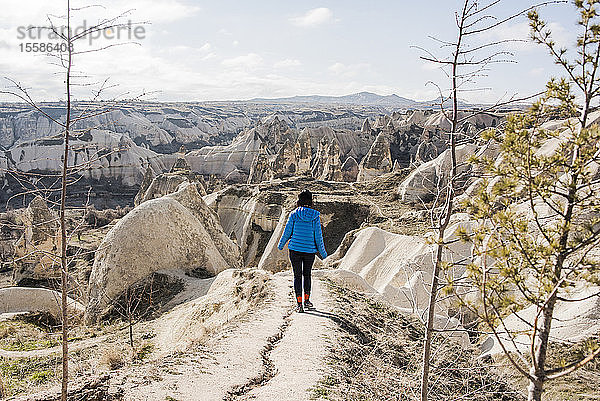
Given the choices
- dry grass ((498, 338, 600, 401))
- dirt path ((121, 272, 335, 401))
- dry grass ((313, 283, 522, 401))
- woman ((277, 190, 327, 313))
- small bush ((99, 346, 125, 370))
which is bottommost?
dry grass ((498, 338, 600, 401))

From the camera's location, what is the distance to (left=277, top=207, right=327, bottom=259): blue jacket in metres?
6.43

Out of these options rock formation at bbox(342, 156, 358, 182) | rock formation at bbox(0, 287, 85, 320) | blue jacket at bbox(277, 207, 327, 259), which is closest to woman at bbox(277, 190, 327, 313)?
blue jacket at bbox(277, 207, 327, 259)

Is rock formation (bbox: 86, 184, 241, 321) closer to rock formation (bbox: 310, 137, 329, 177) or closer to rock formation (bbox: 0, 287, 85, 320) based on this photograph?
rock formation (bbox: 0, 287, 85, 320)

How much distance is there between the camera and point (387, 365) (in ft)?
19.2

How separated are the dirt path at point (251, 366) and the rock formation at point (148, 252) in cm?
620

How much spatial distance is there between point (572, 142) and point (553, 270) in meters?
0.72

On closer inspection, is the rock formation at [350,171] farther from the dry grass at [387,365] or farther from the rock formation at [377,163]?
the dry grass at [387,365]

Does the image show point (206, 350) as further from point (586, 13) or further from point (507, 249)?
point (586, 13)

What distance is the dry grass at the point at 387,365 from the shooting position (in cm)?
482

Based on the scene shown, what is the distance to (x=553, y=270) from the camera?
2670 mm

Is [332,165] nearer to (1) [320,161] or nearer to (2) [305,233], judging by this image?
(1) [320,161]

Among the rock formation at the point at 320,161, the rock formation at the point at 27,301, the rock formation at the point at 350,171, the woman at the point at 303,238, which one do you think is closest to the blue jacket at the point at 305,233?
the woman at the point at 303,238

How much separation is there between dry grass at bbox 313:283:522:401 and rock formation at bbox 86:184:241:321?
5.84 metres

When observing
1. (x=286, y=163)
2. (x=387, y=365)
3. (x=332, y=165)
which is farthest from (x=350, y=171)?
(x=387, y=365)
